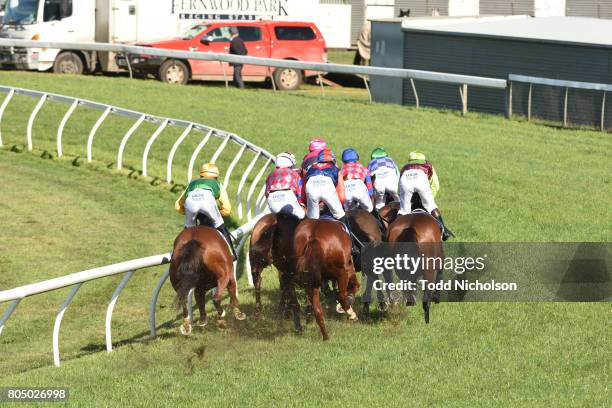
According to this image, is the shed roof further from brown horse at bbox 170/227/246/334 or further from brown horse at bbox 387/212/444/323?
brown horse at bbox 170/227/246/334

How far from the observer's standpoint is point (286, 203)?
12.6m

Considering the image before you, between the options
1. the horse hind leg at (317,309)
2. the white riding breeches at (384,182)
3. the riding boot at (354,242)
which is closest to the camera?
the horse hind leg at (317,309)

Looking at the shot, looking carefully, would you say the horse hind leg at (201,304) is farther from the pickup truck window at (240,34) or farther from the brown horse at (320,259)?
the pickup truck window at (240,34)

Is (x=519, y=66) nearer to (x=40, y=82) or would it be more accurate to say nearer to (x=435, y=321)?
(x=40, y=82)

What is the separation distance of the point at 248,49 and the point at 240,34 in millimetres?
523

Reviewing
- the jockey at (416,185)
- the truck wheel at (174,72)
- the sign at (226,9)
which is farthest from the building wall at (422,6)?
the jockey at (416,185)

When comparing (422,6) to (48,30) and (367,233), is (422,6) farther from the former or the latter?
(367,233)

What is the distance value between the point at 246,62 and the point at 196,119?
4558mm

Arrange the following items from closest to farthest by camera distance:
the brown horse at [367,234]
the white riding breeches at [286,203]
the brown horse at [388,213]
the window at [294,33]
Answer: the brown horse at [367,234]
the white riding breeches at [286,203]
the brown horse at [388,213]
the window at [294,33]

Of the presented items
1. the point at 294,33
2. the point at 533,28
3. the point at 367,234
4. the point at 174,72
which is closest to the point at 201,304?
the point at 367,234

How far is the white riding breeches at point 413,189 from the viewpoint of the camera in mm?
12586

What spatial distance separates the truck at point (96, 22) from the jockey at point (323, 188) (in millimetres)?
20081

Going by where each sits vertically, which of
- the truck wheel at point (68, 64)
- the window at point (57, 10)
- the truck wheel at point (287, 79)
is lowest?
the truck wheel at point (287, 79)

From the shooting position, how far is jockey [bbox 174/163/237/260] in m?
12.1
